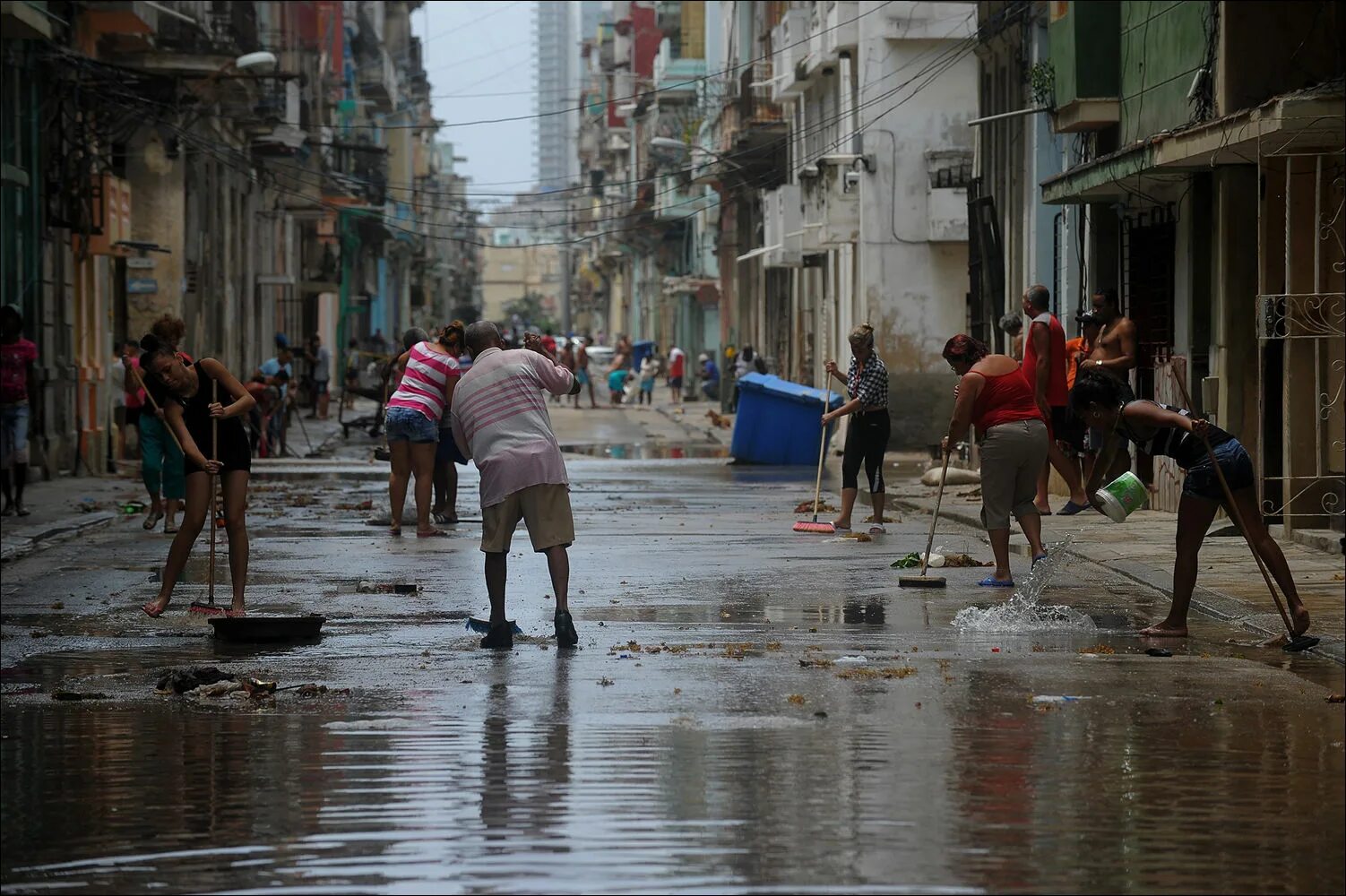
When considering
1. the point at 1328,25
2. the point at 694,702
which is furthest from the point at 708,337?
the point at 694,702

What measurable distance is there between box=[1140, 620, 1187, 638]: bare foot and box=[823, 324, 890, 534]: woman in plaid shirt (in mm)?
6149

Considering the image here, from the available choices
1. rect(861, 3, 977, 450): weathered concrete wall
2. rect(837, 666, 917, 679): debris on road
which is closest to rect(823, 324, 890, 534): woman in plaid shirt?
rect(837, 666, 917, 679): debris on road

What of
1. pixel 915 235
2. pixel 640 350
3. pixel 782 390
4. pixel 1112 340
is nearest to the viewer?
pixel 1112 340

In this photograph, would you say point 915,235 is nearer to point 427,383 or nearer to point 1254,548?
point 427,383

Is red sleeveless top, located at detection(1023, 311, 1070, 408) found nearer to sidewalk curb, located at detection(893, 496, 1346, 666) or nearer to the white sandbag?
sidewalk curb, located at detection(893, 496, 1346, 666)

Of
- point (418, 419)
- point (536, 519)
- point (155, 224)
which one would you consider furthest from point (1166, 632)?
point (155, 224)

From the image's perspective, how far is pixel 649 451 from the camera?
30.2 m

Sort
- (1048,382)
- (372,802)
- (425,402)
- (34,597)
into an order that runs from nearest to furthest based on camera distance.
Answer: (372,802), (34,597), (425,402), (1048,382)

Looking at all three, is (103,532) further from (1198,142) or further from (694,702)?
(694,702)

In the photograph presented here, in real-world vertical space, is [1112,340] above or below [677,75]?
below

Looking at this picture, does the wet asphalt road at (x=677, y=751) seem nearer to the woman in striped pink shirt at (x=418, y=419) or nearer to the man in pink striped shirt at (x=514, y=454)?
the man in pink striped shirt at (x=514, y=454)

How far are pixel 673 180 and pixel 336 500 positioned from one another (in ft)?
170

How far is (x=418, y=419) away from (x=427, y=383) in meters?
0.29

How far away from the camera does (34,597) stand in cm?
1235
